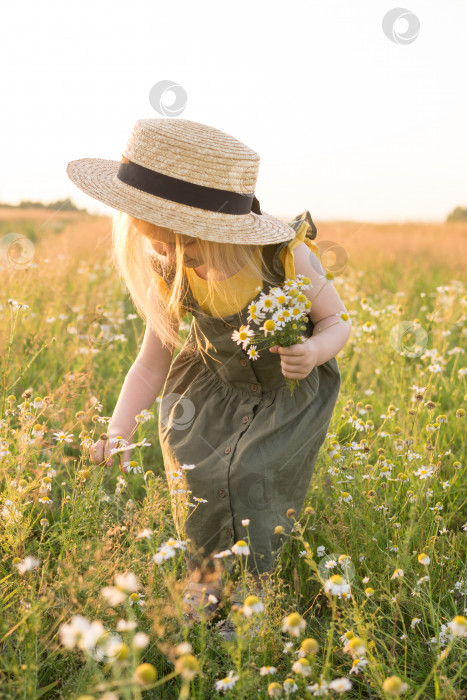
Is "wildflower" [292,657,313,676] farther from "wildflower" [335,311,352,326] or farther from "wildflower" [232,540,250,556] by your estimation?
"wildflower" [335,311,352,326]

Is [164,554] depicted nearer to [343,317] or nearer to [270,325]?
[270,325]

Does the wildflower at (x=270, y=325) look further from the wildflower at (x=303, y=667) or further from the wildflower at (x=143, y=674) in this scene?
the wildflower at (x=143, y=674)

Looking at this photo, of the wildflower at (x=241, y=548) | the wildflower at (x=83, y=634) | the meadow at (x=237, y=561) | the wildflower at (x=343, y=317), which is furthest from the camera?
the wildflower at (x=343, y=317)

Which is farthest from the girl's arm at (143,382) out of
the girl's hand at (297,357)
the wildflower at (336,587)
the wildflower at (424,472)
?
the wildflower at (336,587)

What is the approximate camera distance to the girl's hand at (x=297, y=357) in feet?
6.30

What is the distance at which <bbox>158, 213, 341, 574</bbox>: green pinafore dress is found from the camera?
Answer: 222 centimetres

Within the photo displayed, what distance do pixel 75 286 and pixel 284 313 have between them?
3467 mm

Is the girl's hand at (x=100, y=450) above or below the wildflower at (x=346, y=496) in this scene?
below

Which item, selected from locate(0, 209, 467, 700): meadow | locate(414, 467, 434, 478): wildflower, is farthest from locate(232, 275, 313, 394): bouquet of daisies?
locate(414, 467, 434, 478): wildflower

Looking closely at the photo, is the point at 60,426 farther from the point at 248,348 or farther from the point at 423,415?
the point at 423,415

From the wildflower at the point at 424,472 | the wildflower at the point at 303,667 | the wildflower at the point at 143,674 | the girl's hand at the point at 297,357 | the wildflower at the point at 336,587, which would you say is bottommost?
the wildflower at the point at 424,472

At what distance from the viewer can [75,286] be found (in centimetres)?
498

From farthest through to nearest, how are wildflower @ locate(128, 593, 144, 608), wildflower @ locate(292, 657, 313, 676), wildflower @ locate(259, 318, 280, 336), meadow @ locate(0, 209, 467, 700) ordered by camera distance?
wildflower @ locate(259, 318, 280, 336)
wildflower @ locate(128, 593, 144, 608)
meadow @ locate(0, 209, 467, 700)
wildflower @ locate(292, 657, 313, 676)

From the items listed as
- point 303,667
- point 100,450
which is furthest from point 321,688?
point 100,450
